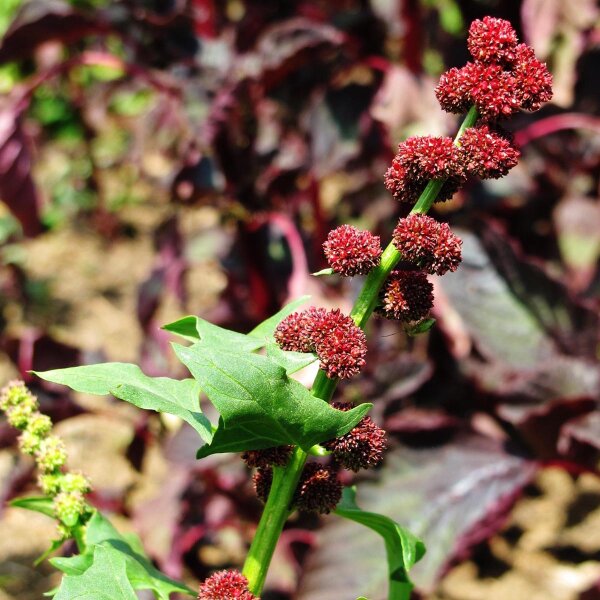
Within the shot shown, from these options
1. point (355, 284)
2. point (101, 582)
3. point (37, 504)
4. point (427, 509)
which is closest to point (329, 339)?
point (101, 582)

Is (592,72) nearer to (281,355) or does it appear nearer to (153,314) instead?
(153,314)

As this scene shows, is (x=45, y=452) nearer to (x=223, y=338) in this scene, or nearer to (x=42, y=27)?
(x=223, y=338)

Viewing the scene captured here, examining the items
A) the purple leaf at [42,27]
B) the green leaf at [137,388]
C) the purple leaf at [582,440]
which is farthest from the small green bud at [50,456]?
the purple leaf at [42,27]

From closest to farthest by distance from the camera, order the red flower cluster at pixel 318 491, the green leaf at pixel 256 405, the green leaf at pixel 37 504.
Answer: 1. the green leaf at pixel 256 405
2. the red flower cluster at pixel 318 491
3. the green leaf at pixel 37 504

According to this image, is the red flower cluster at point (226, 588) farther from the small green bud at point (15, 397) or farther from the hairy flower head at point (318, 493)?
the small green bud at point (15, 397)

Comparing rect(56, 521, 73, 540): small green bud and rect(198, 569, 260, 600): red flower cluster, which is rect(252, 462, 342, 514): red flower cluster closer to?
rect(198, 569, 260, 600): red flower cluster

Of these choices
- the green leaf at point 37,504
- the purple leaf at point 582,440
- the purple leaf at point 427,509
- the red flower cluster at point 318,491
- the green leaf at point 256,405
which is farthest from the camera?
the purple leaf at point 582,440

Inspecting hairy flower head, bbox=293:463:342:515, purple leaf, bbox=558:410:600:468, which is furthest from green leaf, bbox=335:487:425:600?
purple leaf, bbox=558:410:600:468
